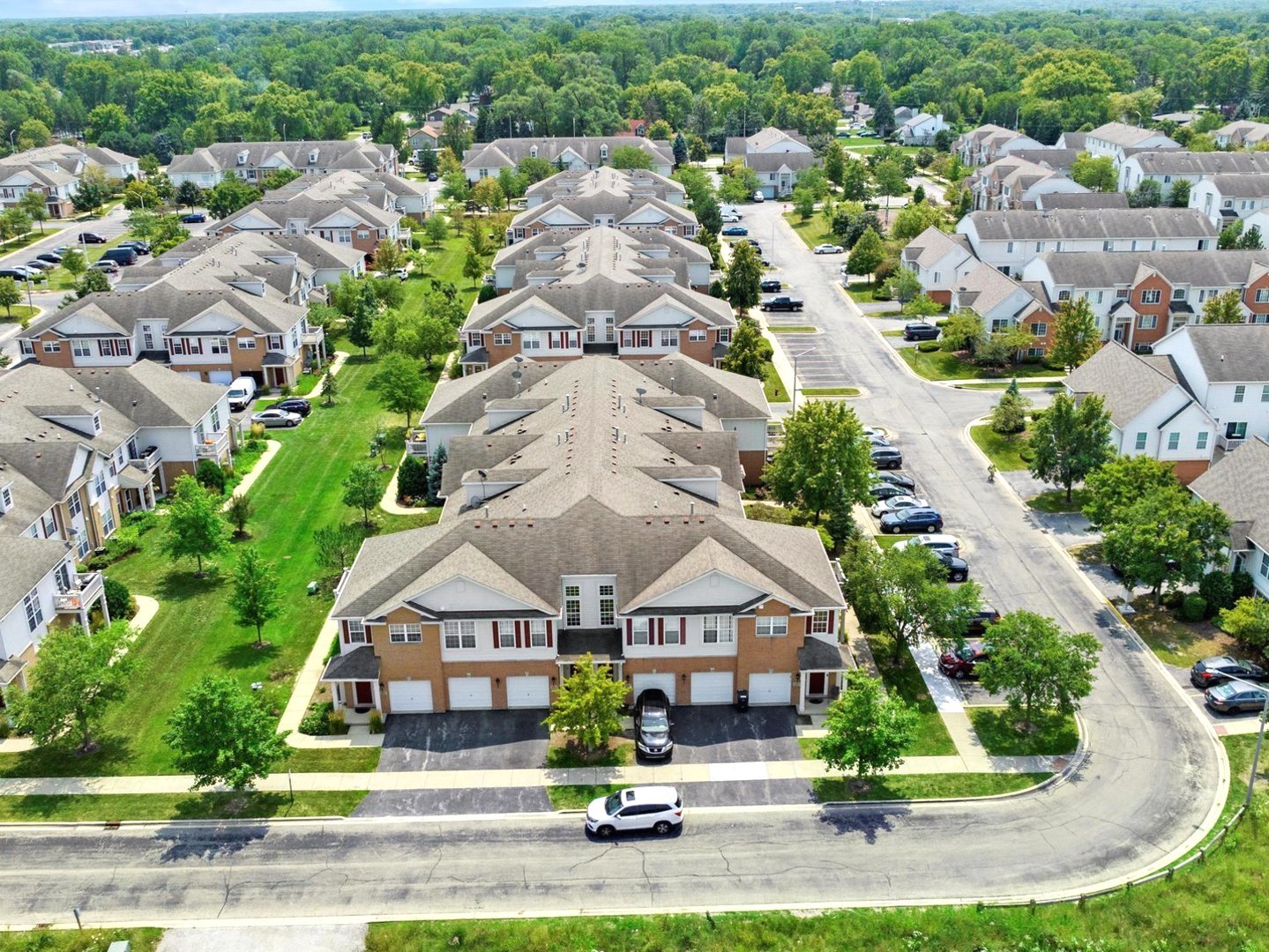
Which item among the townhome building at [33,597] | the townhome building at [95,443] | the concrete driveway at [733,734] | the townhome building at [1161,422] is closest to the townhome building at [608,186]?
the townhome building at [95,443]

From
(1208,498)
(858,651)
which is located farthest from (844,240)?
(858,651)

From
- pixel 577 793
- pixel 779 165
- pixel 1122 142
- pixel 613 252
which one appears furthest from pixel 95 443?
pixel 1122 142

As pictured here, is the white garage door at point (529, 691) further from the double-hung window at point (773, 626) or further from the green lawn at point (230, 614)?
the double-hung window at point (773, 626)

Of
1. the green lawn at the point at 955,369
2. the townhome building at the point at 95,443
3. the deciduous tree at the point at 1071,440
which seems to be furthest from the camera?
the green lawn at the point at 955,369

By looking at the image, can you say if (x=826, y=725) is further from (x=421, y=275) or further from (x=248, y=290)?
(x=421, y=275)

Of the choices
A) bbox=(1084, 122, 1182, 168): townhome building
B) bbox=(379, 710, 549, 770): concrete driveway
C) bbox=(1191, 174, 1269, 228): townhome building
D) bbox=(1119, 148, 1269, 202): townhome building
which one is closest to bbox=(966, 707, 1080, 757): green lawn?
bbox=(379, 710, 549, 770): concrete driveway

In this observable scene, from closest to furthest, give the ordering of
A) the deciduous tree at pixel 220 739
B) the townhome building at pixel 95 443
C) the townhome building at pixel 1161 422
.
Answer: the deciduous tree at pixel 220 739, the townhome building at pixel 95 443, the townhome building at pixel 1161 422
